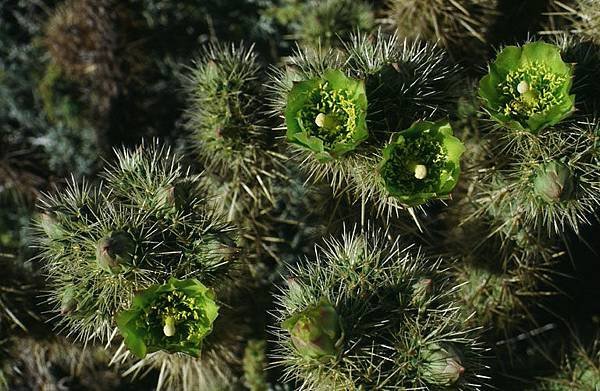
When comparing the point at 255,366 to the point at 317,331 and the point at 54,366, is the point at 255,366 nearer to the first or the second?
the point at 54,366

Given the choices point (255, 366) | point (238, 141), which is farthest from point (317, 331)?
point (255, 366)

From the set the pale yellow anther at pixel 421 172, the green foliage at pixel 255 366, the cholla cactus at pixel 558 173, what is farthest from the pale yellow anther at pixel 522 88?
the green foliage at pixel 255 366

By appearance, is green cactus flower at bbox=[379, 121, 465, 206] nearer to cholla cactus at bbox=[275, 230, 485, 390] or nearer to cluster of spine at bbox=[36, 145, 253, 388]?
cholla cactus at bbox=[275, 230, 485, 390]

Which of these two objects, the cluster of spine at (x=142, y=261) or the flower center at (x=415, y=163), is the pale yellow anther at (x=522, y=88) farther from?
the cluster of spine at (x=142, y=261)

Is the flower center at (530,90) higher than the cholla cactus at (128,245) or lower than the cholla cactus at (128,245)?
higher

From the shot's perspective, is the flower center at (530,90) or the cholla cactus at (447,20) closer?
the flower center at (530,90)

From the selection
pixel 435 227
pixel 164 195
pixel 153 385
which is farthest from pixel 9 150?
pixel 435 227
